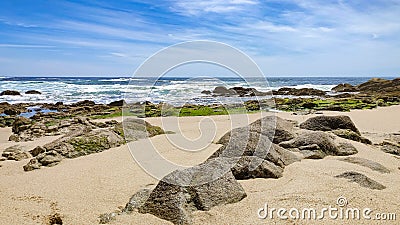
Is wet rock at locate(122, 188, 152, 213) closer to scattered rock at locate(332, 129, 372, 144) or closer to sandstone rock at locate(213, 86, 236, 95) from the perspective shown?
scattered rock at locate(332, 129, 372, 144)

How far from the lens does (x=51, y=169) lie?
598cm

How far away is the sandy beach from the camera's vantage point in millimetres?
3838

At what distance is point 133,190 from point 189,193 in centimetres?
120

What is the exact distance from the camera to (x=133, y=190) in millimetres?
4820

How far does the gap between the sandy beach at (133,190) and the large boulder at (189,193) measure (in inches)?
3.8

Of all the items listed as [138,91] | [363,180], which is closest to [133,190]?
[363,180]

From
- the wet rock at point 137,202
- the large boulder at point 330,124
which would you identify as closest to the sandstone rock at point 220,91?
the large boulder at point 330,124

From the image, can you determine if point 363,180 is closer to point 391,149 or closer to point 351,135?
point 391,149

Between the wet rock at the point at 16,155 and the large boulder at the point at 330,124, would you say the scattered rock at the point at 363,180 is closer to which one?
the large boulder at the point at 330,124

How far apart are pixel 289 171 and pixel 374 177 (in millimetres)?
1240

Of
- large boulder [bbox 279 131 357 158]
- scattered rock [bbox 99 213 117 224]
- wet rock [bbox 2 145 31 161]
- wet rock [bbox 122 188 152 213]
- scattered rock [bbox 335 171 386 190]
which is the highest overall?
large boulder [bbox 279 131 357 158]

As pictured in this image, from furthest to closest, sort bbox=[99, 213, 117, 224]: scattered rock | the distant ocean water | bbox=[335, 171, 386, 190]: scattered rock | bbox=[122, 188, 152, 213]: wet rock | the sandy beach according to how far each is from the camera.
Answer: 1. the distant ocean water
2. bbox=[335, 171, 386, 190]: scattered rock
3. bbox=[122, 188, 152, 213]: wet rock
4. the sandy beach
5. bbox=[99, 213, 117, 224]: scattered rock

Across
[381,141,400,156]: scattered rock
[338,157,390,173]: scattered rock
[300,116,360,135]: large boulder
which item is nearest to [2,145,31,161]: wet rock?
[338,157,390,173]: scattered rock

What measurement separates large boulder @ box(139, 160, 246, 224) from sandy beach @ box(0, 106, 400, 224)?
10 centimetres
